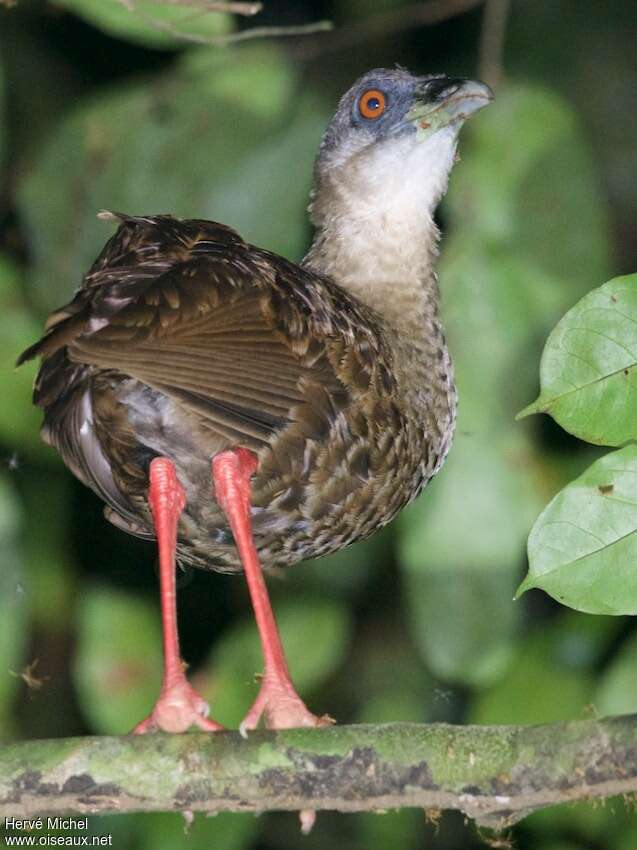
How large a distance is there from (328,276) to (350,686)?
2827mm

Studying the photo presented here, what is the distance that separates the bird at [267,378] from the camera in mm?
3166

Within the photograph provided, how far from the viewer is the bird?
3166 mm

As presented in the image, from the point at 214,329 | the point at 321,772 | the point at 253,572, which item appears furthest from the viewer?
the point at 253,572

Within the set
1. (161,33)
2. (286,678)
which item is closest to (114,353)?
(286,678)

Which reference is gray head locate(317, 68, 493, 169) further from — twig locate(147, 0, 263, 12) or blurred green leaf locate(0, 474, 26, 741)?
blurred green leaf locate(0, 474, 26, 741)

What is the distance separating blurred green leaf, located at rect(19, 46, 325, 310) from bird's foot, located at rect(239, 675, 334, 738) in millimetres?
1529

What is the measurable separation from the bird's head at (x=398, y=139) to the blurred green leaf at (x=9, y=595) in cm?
124

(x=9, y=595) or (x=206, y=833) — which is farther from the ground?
(x=9, y=595)

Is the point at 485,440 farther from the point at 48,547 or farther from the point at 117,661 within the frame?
the point at 48,547

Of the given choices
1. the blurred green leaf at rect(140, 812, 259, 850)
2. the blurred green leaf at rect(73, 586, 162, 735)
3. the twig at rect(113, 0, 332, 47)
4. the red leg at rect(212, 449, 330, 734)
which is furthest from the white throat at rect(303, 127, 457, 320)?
the blurred green leaf at rect(140, 812, 259, 850)

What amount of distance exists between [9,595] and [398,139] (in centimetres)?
167

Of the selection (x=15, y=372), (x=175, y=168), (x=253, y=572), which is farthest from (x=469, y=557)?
(x=175, y=168)

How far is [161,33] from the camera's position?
13.9 feet

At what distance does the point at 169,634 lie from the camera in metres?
3.44
